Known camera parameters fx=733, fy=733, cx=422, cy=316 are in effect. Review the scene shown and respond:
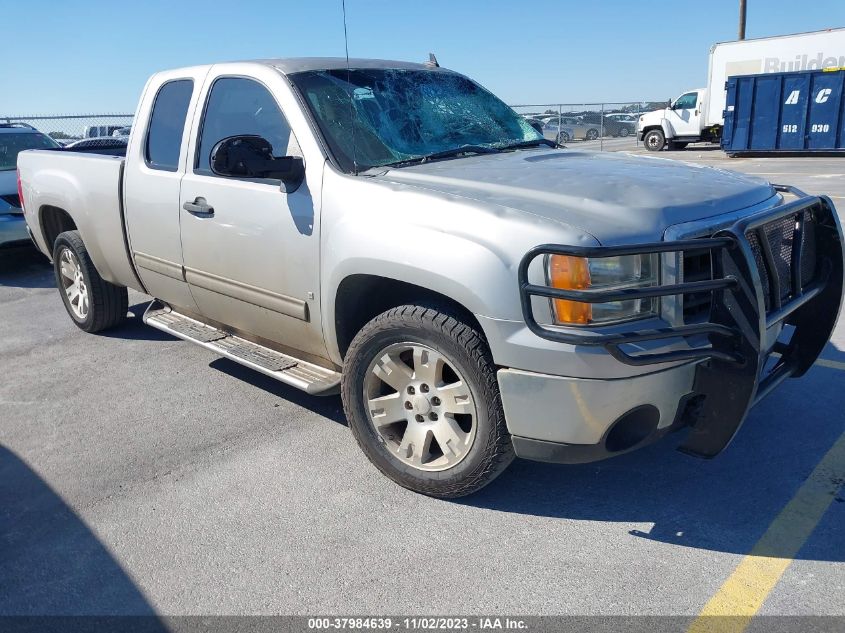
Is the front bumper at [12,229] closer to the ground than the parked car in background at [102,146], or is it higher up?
closer to the ground

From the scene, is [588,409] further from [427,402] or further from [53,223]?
[53,223]

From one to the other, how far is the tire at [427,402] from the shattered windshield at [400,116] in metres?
0.89

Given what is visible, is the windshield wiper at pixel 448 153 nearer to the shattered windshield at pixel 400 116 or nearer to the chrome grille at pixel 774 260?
the shattered windshield at pixel 400 116

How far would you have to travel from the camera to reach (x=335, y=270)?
3373 millimetres

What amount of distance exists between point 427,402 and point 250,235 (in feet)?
4.49

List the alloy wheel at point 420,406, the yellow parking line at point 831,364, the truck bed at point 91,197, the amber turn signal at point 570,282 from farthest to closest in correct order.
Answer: the truck bed at point 91,197 < the yellow parking line at point 831,364 < the alloy wheel at point 420,406 < the amber turn signal at point 570,282

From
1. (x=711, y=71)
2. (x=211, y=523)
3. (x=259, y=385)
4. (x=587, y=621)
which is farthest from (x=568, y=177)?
(x=711, y=71)

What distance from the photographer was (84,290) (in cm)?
579

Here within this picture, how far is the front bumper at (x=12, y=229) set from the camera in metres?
8.32

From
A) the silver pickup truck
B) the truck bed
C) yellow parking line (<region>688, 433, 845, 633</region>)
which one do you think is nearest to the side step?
the silver pickup truck

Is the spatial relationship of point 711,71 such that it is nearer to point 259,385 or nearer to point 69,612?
point 259,385

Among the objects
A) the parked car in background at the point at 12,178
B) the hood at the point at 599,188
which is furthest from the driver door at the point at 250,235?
the parked car in background at the point at 12,178

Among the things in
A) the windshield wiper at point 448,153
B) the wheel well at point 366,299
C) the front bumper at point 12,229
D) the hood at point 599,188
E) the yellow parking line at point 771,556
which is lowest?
the yellow parking line at point 771,556

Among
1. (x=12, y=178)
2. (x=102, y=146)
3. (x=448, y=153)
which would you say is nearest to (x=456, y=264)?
(x=448, y=153)
